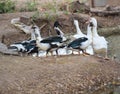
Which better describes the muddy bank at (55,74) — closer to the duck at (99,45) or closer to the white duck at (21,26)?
the duck at (99,45)

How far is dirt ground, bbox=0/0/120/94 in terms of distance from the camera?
26.5ft

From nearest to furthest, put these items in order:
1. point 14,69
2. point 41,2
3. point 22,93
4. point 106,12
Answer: point 22,93, point 14,69, point 106,12, point 41,2

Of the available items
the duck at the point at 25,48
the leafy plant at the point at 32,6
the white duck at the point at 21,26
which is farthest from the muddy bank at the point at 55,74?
the leafy plant at the point at 32,6

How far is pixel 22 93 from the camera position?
25.7 ft

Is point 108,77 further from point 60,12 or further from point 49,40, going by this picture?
point 60,12

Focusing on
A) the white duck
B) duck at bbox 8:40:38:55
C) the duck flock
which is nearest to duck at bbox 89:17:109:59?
the duck flock

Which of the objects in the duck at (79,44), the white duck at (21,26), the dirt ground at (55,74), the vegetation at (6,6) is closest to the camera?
the dirt ground at (55,74)

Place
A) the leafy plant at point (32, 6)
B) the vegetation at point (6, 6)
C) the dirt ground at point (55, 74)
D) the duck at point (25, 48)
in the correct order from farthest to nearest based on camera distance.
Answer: the vegetation at point (6, 6) < the leafy plant at point (32, 6) < the duck at point (25, 48) < the dirt ground at point (55, 74)

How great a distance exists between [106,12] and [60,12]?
1326 mm

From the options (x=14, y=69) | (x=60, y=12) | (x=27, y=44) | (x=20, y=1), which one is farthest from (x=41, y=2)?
(x=14, y=69)

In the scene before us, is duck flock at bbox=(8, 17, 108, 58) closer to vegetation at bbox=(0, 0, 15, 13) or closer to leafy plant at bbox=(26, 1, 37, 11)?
leafy plant at bbox=(26, 1, 37, 11)

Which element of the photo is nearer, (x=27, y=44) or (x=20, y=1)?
(x=27, y=44)

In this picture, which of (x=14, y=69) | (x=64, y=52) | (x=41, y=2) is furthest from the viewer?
(x=41, y=2)

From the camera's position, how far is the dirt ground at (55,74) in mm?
8062
